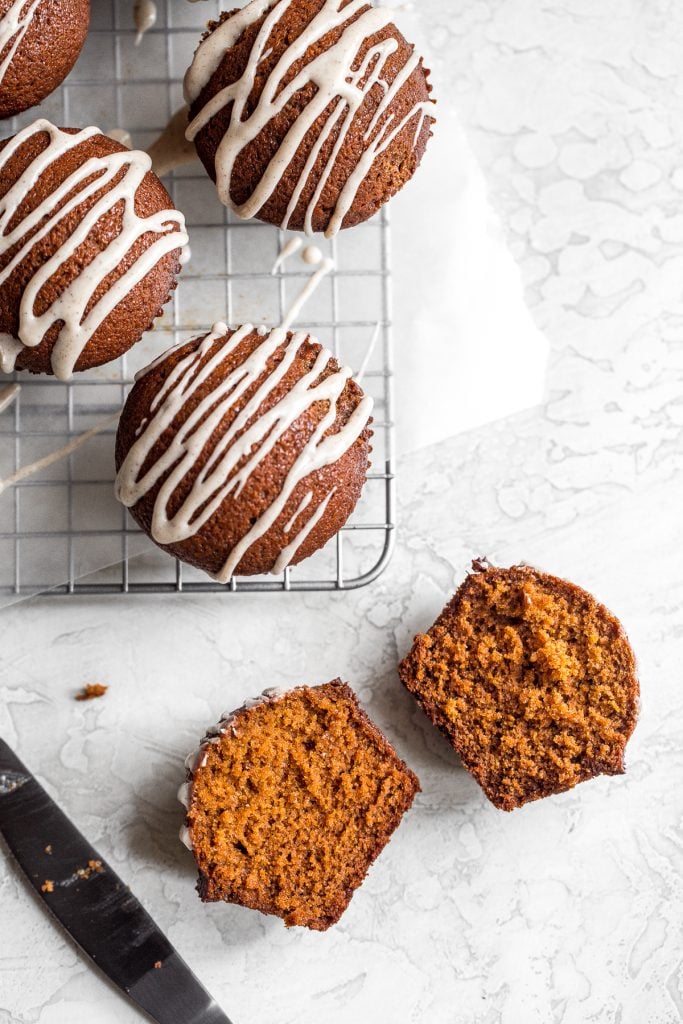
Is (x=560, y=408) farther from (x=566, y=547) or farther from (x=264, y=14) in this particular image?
(x=264, y=14)

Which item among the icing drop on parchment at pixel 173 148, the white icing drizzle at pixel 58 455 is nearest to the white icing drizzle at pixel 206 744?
the white icing drizzle at pixel 58 455

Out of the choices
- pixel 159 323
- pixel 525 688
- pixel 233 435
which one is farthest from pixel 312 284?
pixel 525 688

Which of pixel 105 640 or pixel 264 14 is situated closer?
pixel 264 14

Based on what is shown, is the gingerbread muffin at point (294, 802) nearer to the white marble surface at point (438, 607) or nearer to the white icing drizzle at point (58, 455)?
the white marble surface at point (438, 607)

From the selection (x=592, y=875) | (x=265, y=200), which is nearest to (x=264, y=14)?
(x=265, y=200)

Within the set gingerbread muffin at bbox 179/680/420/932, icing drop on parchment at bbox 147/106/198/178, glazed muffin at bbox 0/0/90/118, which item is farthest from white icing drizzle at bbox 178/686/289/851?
glazed muffin at bbox 0/0/90/118

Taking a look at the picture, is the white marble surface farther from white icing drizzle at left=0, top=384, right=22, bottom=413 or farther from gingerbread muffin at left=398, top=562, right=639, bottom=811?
white icing drizzle at left=0, top=384, right=22, bottom=413

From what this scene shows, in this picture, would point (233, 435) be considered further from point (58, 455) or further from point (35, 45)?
point (35, 45)
